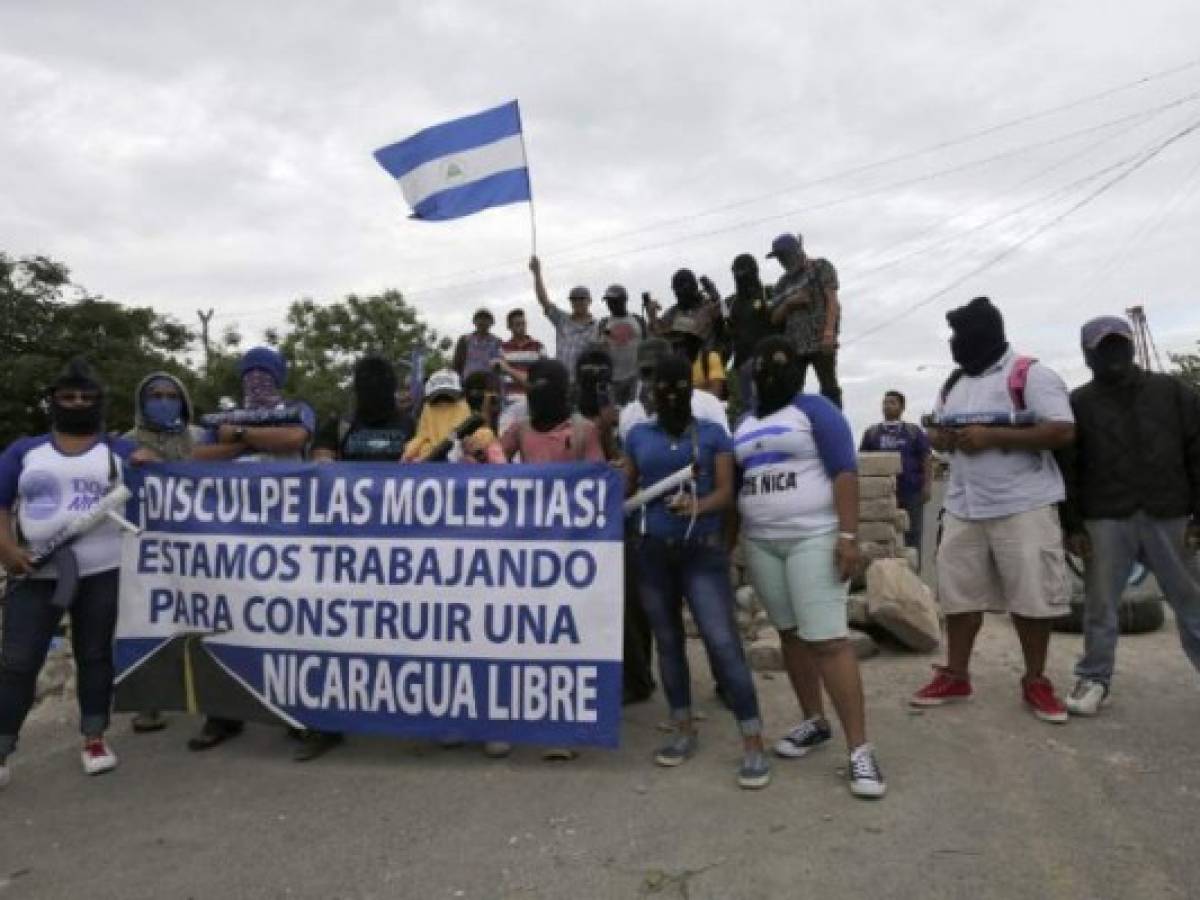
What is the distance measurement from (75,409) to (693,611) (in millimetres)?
3159

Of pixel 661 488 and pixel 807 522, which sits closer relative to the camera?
pixel 807 522

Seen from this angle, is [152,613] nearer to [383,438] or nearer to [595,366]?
[383,438]

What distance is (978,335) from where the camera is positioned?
14.0ft

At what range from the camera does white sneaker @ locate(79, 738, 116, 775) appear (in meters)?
4.26

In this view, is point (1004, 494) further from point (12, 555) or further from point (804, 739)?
point (12, 555)

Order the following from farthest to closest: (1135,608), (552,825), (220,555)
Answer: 1. (1135,608)
2. (220,555)
3. (552,825)

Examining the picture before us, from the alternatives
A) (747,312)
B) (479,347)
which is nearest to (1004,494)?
(747,312)

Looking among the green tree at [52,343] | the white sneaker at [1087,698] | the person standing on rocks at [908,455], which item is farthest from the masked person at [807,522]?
the green tree at [52,343]

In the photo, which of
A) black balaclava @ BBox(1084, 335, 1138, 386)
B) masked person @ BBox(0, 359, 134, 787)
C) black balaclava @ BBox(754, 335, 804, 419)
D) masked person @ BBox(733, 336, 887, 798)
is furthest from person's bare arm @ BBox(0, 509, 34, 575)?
black balaclava @ BBox(1084, 335, 1138, 386)

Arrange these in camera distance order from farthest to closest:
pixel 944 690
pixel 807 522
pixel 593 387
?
pixel 593 387 < pixel 944 690 < pixel 807 522

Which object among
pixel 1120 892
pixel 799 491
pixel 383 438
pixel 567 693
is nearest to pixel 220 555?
pixel 383 438

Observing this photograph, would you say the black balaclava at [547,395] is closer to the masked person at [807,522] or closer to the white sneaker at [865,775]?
the masked person at [807,522]

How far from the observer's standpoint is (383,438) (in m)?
4.59

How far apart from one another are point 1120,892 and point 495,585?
8.68 ft
